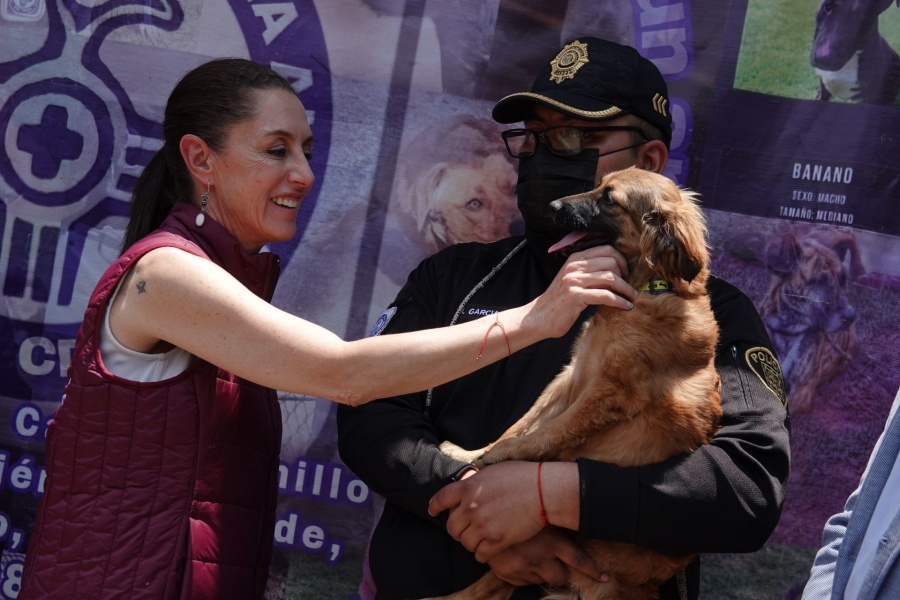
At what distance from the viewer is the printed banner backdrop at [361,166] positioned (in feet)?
13.2

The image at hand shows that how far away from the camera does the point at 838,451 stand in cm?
398

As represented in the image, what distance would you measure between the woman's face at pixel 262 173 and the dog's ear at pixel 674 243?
1149 mm

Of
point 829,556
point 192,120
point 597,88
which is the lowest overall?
point 829,556

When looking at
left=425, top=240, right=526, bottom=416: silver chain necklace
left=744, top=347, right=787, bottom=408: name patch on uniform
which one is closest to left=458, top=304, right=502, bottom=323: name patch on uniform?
left=425, top=240, right=526, bottom=416: silver chain necklace

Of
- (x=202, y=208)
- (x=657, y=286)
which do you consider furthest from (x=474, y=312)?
(x=202, y=208)

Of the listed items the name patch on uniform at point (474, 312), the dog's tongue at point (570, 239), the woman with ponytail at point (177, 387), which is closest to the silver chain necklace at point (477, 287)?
the name patch on uniform at point (474, 312)

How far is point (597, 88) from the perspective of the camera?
319 centimetres

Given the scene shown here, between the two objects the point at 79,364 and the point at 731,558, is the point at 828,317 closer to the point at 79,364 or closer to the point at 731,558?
the point at 731,558

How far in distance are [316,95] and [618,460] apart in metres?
2.35

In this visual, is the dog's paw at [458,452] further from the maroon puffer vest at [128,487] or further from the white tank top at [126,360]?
the white tank top at [126,360]

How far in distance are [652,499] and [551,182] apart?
3.92ft

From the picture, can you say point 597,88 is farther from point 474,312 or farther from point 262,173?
point 262,173

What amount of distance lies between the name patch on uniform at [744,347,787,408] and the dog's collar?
1.08 feet

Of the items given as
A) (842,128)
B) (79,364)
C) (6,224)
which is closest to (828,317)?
(842,128)
